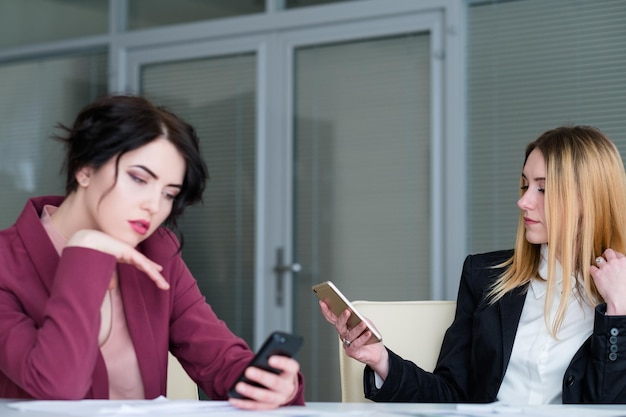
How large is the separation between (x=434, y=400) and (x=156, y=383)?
803 millimetres

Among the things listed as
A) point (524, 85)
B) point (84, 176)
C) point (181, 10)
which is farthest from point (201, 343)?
point (181, 10)

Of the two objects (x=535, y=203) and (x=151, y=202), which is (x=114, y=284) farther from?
(x=535, y=203)

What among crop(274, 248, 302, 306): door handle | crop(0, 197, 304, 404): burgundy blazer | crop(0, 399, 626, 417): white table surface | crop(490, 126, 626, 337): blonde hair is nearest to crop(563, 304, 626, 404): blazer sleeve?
crop(490, 126, 626, 337): blonde hair

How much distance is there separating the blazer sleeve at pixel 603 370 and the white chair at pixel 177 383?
90 cm

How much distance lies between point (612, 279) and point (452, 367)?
445 millimetres

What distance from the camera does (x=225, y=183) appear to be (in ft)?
15.6

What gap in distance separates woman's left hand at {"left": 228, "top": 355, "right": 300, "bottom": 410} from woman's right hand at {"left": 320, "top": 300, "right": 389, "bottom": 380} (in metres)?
0.51

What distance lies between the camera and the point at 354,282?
4367mm

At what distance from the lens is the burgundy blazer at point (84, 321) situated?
1.57 metres

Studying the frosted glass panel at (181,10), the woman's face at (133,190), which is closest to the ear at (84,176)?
the woman's face at (133,190)

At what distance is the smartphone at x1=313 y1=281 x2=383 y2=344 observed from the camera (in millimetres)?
1954

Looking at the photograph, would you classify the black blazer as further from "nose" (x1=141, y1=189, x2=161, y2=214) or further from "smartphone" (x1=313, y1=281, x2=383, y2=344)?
"nose" (x1=141, y1=189, x2=161, y2=214)

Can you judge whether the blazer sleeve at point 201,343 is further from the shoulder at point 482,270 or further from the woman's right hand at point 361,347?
the shoulder at point 482,270

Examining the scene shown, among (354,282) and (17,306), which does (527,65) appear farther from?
(17,306)
